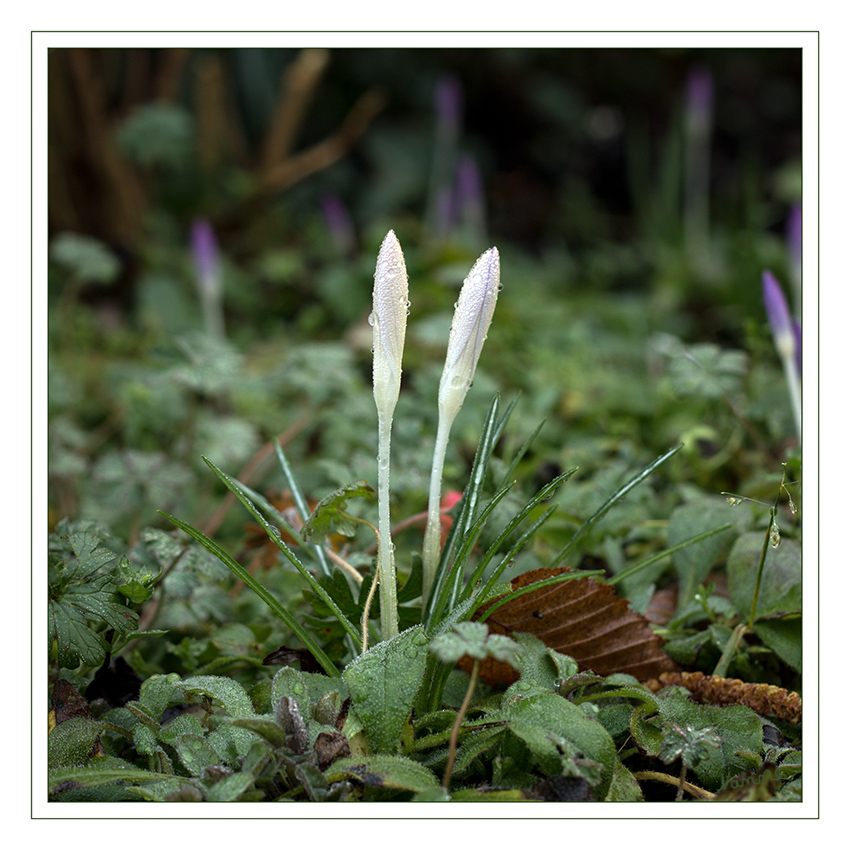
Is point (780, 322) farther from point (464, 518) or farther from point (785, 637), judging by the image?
point (464, 518)

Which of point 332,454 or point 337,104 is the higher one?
point 337,104

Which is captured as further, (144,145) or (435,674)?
(144,145)

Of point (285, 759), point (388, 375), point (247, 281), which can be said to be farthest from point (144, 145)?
point (285, 759)

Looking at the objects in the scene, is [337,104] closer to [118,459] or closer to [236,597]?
[118,459]

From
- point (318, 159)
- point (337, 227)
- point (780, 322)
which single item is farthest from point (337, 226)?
point (780, 322)

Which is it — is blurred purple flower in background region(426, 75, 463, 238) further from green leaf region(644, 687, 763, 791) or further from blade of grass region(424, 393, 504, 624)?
green leaf region(644, 687, 763, 791)

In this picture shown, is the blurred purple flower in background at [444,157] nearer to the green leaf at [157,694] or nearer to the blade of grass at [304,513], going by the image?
the blade of grass at [304,513]

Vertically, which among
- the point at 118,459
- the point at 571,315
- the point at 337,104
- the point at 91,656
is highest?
the point at 337,104

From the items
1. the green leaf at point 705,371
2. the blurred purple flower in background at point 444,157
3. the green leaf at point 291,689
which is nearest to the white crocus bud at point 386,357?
the green leaf at point 291,689
